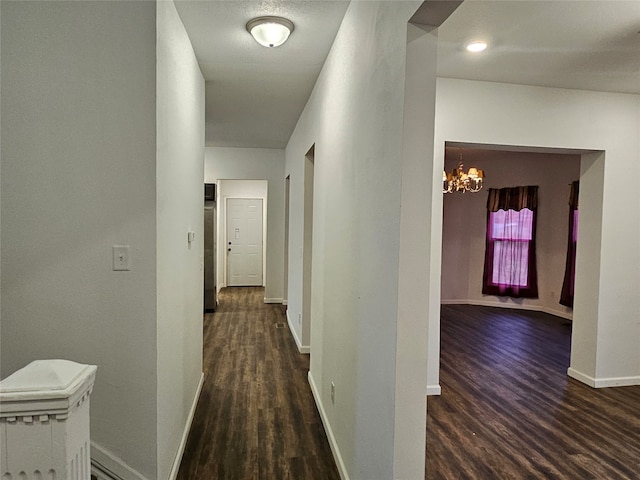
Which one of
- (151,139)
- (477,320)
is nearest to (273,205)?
(477,320)

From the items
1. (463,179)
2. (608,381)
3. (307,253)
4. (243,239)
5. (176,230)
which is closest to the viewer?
(176,230)

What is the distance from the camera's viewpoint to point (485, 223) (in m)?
7.63

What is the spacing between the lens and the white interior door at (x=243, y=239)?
8.97m

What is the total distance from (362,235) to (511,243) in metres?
6.17

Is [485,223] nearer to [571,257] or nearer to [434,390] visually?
[571,257]

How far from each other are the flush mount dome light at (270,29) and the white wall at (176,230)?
449mm

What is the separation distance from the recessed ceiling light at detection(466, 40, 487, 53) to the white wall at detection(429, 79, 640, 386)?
1.95ft

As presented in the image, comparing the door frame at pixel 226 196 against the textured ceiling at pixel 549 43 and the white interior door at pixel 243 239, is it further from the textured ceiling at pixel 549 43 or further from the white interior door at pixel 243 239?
the textured ceiling at pixel 549 43

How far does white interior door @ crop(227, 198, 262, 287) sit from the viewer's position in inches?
353

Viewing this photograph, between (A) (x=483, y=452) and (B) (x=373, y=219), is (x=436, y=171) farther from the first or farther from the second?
(A) (x=483, y=452)

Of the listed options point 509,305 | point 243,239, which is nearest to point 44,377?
point 509,305

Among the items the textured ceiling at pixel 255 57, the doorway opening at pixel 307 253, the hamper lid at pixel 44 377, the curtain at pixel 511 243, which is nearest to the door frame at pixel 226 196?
the textured ceiling at pixel 255 57

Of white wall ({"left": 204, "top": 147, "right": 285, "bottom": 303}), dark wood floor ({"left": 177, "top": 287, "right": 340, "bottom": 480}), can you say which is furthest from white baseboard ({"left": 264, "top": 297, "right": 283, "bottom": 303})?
dark wood floor ({"left": 177, "top": 287, "right": 340, "bottom": 480})

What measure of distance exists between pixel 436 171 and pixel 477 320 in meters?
3.74
